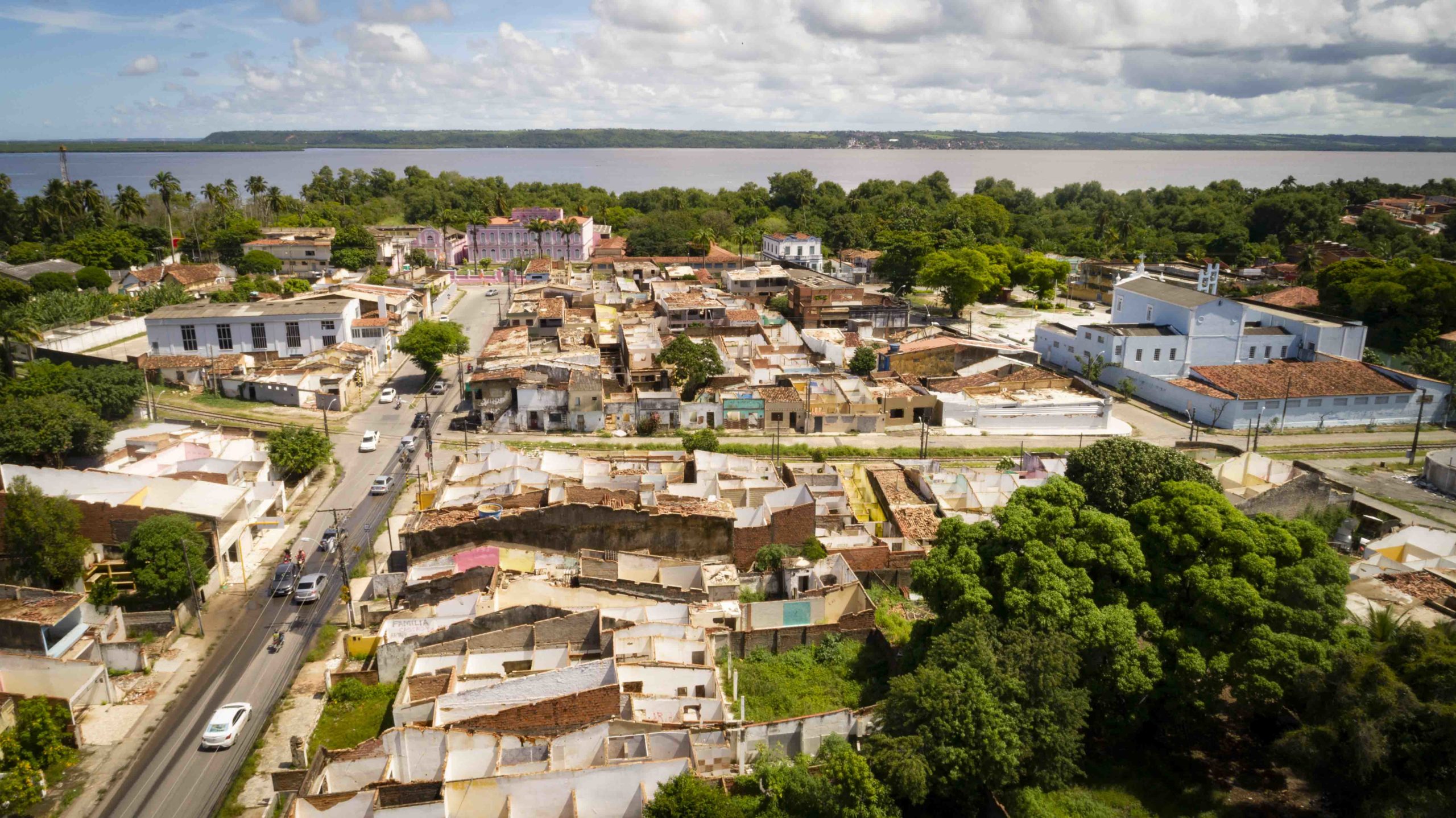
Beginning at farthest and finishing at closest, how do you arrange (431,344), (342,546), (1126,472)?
(431,344), (342,546), (1126,472)

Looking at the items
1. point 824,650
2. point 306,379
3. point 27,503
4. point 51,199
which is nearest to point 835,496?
point 824,650

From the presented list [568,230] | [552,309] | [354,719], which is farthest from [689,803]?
[568,230]

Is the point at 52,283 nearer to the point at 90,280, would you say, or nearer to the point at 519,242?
the point at 90,280

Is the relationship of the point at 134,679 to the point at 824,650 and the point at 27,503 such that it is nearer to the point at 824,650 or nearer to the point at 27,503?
the point at 27,503

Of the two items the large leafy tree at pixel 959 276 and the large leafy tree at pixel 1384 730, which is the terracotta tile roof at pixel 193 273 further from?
the large leafy tree at pixel 1384 730

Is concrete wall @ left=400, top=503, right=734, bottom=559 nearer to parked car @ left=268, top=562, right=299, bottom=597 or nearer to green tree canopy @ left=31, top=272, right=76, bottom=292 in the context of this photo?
parked car @ left=268, top=562, right=299, bottom=597
